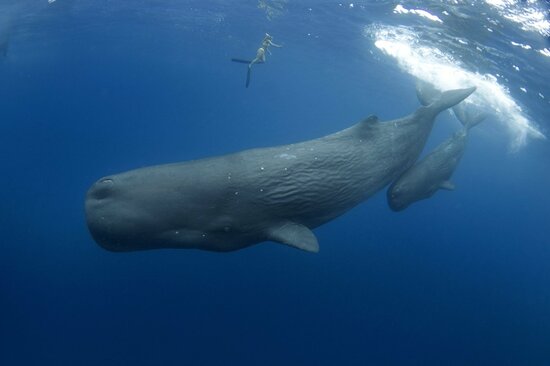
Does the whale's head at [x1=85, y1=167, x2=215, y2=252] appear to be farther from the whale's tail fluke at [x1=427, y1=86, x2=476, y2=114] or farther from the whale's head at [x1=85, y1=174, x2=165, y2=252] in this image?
the whale's tail fluke at [x1=427, y1=86, x2=476, y2=114]

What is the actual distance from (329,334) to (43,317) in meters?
13.6

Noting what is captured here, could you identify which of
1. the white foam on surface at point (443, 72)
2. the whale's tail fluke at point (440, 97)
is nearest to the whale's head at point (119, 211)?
the whale's tail fluke at point (440, 97)

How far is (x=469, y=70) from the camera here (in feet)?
78.7

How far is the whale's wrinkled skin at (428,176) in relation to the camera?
10.9 metres

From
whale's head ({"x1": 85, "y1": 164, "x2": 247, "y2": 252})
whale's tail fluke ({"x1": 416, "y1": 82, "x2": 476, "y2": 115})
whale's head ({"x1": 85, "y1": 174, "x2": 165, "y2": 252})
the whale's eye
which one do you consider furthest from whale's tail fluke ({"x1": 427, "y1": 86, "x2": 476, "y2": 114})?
the whale's eye

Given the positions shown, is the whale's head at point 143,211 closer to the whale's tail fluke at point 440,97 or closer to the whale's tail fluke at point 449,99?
the whale's tail fluke at point 440,97

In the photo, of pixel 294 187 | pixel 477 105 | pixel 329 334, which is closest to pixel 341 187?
pixel 294 187

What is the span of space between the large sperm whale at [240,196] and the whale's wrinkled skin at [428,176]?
220 cm

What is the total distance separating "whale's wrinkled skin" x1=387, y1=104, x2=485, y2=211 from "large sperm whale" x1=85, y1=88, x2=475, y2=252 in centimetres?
220

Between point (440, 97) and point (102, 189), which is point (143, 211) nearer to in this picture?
point (102, 189)

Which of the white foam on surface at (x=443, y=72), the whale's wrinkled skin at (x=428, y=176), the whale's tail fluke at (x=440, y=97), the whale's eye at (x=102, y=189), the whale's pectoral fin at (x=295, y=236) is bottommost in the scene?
the white foam on surface at (x=443, y=72)

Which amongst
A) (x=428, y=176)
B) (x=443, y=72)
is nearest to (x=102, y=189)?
(x=428, y=176)

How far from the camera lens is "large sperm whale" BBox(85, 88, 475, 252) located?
5695 millimetres

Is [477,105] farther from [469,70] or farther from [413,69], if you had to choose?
[469,70]
